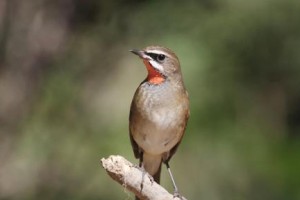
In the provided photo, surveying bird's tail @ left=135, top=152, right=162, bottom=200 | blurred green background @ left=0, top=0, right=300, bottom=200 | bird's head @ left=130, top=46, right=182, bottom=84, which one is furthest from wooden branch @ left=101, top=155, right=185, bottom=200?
blurred green background @ left=0, top=0, right=300, bottom=200

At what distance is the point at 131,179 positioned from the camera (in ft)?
15.1

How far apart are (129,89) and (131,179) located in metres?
4.41

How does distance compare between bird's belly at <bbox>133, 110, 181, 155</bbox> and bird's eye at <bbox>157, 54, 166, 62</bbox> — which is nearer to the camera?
bird's eye at <bbox>157, 54, 166, 62</bbox>

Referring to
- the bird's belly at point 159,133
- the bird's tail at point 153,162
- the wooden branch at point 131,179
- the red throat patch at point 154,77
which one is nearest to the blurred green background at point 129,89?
the bird's tail at point 153,162

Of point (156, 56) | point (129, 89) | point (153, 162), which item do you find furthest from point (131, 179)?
point (129, 89)

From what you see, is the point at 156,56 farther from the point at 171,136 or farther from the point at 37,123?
the point at 37,123

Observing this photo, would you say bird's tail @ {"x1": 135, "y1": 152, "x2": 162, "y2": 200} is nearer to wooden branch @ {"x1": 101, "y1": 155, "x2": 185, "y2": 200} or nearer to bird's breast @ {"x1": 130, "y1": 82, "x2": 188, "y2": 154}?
bird's breast @ {"x1": 130, "y1": 82, "x2": 188, "y2": 154}

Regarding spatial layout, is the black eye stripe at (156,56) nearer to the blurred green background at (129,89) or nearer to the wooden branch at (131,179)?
the wooden branch at (131,179)

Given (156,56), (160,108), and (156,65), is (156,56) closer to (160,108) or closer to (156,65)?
(156,65)

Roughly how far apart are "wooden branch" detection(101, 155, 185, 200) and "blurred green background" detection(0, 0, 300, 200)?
10.4 ft

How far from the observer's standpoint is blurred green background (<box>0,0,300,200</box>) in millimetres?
8164

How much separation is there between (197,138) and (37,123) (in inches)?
49.3

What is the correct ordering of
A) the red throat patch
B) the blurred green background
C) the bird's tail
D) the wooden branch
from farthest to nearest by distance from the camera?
1. the blurred green background
2. the bird's tail
3. the red throat patch
4. the wooden branch

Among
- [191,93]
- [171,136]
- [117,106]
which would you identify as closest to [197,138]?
[191,93]
